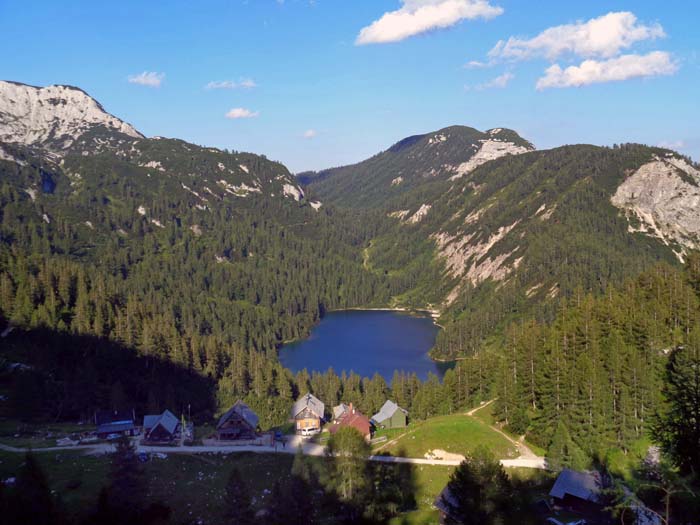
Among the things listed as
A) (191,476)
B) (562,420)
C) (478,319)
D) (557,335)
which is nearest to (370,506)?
(191,476)

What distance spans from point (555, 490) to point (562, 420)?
Answer: 16.9 m

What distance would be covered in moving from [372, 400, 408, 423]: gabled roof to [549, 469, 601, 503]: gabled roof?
40859 millimetres

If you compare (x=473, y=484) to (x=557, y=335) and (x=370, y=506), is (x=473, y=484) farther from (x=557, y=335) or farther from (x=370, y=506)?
(x=557, y=335)

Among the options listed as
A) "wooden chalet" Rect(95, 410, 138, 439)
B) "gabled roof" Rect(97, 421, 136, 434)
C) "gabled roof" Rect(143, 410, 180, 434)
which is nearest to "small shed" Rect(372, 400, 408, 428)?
"gabled roof" Rect(143, 410, 180, 434)

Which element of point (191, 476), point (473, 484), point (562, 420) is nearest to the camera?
point (473, 484)

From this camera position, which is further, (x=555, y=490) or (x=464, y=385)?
(x=464, y=385)

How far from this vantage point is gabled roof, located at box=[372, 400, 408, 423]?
87.2m

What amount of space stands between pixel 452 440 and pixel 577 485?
2222 centimetres

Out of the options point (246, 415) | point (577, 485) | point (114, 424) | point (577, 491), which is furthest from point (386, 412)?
point (577, 491)

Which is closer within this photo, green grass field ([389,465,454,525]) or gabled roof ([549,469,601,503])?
gabled roof ([549,469,601,503])

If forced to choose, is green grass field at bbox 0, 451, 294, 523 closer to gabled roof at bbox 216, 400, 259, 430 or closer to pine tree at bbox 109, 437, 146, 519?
pine tree at bbox 109, 437, 146, 519

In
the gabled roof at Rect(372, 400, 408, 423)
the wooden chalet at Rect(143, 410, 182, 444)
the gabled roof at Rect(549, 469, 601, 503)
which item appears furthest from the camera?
the gabled roof at Rect(372, 400, 408, 423)

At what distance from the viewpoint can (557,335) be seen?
7519 cm

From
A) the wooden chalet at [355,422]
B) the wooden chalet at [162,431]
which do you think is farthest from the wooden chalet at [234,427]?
the wooden chalet at [355,422]
